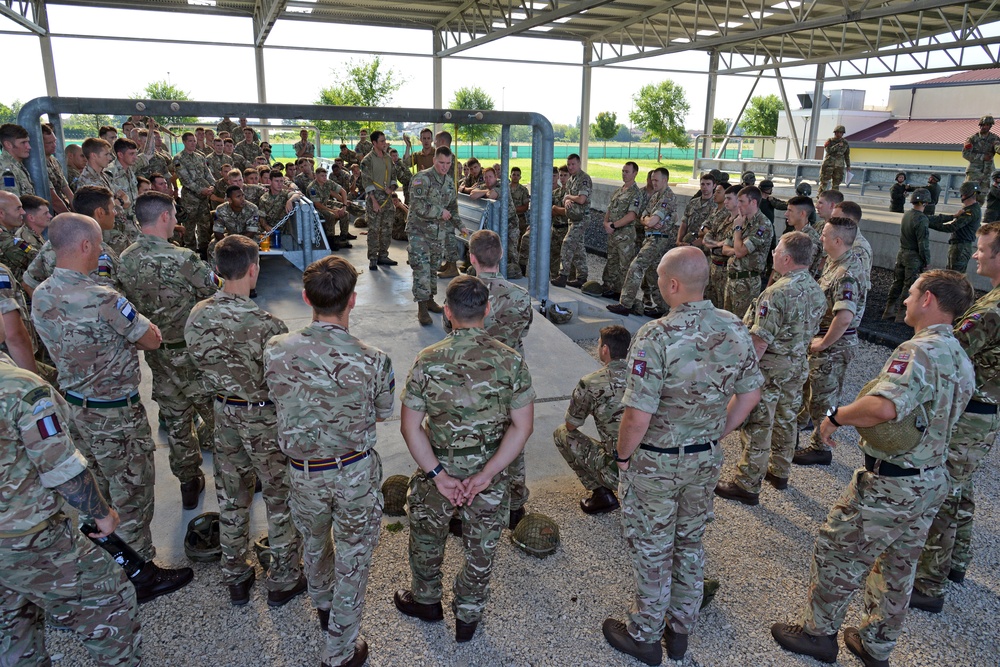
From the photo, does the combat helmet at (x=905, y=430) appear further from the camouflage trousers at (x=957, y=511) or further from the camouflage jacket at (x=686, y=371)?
the camouflage trousers at (x=957, y=511)

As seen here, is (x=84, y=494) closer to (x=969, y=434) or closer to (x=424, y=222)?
(x=969, y=434)

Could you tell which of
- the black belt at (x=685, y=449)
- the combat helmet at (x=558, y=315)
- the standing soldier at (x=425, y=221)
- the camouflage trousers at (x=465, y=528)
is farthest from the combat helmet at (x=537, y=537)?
the combat helmet at (x=558, y=315)

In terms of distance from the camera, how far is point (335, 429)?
272 cm

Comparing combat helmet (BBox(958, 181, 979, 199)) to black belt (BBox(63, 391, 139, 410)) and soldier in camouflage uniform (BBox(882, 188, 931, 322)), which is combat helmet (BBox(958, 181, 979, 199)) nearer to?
soldier in camouflage uniform (BBox(882, 188, 931, 322))

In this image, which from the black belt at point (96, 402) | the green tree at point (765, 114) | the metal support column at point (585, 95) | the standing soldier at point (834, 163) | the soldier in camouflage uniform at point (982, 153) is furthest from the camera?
the green tree at point (765, 114)

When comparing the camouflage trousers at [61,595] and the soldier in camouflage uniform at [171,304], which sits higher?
the soldier in camouflage uniform at [171,304]

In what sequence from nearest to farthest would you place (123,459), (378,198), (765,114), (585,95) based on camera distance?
(123,459) < (378,198) < (585,95) < (765,114)

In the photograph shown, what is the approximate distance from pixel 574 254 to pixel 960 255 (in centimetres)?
557

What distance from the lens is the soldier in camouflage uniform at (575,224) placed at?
9.66m

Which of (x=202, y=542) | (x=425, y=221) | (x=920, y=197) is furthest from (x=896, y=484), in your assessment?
(x=920, y=197)

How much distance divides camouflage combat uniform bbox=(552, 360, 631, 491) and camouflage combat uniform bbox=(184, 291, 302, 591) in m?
1.78

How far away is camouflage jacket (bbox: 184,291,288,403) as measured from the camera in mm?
3094

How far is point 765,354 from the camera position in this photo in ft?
14.9

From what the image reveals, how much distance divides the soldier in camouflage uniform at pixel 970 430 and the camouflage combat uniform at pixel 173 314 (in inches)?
169
